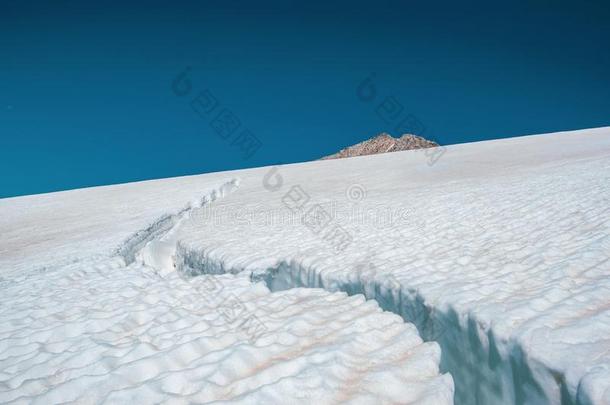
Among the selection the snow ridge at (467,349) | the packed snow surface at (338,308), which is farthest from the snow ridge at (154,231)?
the snow ridge at (467,349)

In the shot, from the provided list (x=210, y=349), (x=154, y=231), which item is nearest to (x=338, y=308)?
(x=210, y=349)

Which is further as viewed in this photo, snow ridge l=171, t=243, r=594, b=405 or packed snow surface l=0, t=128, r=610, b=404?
packed snow surface l=0, t=128, r=610, b=404

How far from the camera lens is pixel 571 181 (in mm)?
6633

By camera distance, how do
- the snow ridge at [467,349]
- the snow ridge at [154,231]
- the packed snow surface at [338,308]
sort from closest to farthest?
the snow ridge at [467,349] < the packed snow surface at [338,308] < the snow ridge at [154,231]

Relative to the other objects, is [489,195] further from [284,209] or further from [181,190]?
[181,190]

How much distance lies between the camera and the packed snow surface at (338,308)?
243 centimetres

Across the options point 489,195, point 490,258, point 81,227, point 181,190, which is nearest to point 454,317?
point 490,258

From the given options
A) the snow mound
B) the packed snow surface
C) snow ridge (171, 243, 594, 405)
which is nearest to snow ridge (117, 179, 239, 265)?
the packed snow surface

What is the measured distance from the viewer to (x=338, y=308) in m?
3.62

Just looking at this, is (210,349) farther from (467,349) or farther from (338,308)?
(467,349)

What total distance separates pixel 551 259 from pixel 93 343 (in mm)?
3555

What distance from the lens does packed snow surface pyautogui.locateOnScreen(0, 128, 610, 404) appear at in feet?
7.97

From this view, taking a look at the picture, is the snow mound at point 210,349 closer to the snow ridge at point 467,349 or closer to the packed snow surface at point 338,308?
the packed snow surface at point 338,308

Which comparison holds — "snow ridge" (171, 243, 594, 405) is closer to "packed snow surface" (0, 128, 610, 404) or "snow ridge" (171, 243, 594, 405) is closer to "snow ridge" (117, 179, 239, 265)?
"packed snow surface" (0, 128, 610, 404)
